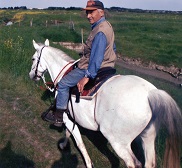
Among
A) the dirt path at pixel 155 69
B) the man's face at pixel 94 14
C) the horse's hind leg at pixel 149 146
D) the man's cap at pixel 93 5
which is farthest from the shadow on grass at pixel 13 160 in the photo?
the dirt path at pixel 155 69

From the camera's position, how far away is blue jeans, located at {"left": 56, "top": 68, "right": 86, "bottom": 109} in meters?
6.09

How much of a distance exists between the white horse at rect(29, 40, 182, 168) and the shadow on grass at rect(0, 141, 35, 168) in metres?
1.41

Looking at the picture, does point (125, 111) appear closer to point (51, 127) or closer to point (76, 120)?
point (76, 120)

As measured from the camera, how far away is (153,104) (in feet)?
17.1

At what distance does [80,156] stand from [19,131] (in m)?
1.54

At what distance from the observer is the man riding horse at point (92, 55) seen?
18.0 ft

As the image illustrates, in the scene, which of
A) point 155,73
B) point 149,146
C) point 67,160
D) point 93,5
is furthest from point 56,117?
point 155,73

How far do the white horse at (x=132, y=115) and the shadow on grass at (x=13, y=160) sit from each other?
4.64ft

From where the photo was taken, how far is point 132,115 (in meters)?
5.29

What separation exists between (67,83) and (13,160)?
177cm

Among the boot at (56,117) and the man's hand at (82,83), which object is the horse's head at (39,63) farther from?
the man's hand at (82,83)

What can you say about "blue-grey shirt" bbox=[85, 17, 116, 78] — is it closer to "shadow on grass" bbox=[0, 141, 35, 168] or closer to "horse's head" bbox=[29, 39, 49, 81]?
"horse's head" bbox=[29, 39, 49, 81]

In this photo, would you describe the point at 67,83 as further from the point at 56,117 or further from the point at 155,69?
the point at 155,69

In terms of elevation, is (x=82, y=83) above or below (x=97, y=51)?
below
